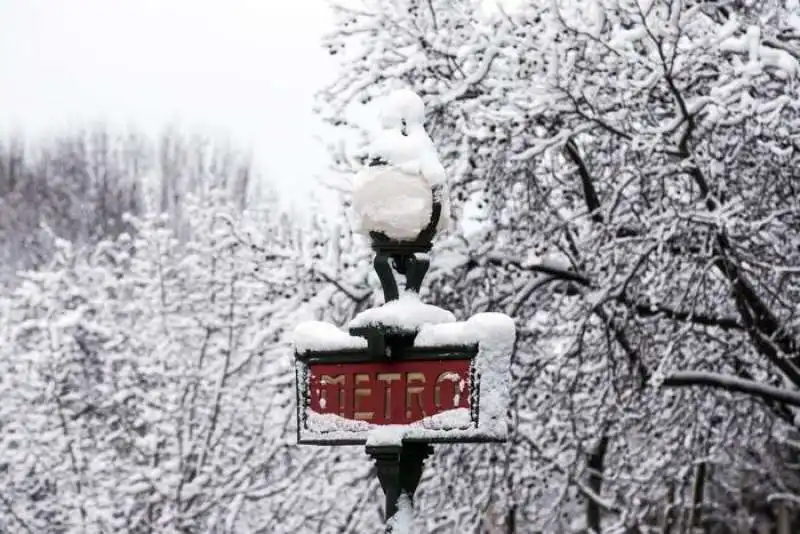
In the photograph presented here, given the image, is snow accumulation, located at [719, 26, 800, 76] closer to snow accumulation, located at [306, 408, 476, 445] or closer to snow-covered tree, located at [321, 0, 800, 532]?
snow-covered tree, located at [321, 0, 800, 532]

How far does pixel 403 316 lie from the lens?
3.66 meters

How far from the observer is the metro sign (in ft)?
11.5

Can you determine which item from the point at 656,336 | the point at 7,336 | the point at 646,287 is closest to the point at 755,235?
the point at 646,287

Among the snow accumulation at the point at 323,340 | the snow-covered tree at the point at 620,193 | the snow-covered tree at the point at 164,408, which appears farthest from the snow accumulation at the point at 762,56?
the snow-covered tree at the point at 164,408

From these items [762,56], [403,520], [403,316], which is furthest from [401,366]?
[762,56]

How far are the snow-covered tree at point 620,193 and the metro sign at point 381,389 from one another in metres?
3.88

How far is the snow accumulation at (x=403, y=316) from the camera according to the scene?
143 inches

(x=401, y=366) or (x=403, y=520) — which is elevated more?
(x=401, y=366)

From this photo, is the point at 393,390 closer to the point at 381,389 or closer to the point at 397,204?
the point at 381,389

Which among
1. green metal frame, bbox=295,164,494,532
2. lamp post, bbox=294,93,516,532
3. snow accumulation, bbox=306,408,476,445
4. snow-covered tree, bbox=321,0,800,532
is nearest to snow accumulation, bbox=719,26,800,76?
snow-covered tree, bbox=321,0,800,532

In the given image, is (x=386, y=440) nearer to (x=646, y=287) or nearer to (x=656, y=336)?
(x=646, y=287)

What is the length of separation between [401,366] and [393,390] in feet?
0.24

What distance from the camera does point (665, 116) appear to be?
334 inches

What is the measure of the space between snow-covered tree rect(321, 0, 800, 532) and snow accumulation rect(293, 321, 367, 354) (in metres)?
3.84
